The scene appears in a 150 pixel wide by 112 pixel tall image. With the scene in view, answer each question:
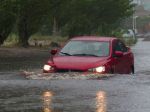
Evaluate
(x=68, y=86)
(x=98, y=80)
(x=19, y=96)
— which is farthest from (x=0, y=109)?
(x=98, y=80)

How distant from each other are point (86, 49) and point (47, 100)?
22.5 ft

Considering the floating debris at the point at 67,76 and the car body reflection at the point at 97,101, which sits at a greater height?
the car body reflection at the point at 97,101

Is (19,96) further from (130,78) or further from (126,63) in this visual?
(126,63)

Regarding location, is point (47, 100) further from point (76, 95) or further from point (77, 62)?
point (77, 62)

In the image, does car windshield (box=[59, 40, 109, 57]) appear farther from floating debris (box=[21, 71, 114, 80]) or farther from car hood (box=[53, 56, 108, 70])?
floating debris (box=[21, 71, 114, 80])

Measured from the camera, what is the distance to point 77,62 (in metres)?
16.9

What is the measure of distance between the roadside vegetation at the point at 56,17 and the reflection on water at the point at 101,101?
25.5 metres

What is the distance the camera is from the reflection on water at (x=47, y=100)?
1040cm

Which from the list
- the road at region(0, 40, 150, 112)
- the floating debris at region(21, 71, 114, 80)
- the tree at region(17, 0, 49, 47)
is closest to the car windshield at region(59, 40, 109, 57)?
the floating debris at region(21, 71, 114, 80)

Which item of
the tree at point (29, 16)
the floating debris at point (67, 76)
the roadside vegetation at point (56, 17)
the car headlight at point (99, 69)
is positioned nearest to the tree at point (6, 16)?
the roadside vegetation at point (56, 17)

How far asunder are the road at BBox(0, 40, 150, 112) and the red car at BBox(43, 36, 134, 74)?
150 centimetres

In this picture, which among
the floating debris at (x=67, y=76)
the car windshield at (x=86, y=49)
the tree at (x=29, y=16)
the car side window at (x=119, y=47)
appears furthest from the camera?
the tree at (x=29, y=16)

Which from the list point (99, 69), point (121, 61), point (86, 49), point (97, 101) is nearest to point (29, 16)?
point (121, 61)

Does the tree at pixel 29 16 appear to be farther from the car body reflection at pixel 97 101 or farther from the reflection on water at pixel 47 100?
the car body reflection at pixel 97 101
